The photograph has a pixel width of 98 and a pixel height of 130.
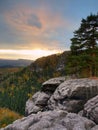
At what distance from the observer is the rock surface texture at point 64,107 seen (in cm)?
2209

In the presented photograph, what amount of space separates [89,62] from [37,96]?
1896 cm

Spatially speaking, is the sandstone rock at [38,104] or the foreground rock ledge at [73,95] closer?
the foreground rock ledge at [73,95]

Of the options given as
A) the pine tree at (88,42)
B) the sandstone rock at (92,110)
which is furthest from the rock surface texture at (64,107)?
the pine tree at (88,42)

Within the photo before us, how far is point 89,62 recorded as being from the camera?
65312mm

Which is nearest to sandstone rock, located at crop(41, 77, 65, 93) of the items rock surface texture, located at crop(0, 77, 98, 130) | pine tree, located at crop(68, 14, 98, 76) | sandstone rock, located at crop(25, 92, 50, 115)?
rock surface texture, located at crop(0, 77, 98, 130)

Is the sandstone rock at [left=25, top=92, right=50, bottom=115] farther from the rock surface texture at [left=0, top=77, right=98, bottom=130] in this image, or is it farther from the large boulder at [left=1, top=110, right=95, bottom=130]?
the large boulder at [left=1, top=110, right=95, bottom=130]

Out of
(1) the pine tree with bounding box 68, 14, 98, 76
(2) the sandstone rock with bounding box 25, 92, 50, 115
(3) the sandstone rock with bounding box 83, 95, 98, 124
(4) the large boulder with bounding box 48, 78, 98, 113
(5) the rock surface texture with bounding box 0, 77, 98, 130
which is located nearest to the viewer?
(5) the rock surface texture with bounding box 0, 77, 98, 130

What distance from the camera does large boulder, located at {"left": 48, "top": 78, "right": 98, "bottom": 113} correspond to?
3870 centimetres

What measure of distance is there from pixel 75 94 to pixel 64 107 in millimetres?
2596

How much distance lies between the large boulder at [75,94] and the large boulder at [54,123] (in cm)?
1504

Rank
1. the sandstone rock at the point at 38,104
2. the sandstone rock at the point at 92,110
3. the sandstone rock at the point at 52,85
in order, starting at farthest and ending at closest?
the sandstone rock at the point at 52,85 < the sandstone rock at the point at 38,104 < the sandstone rock at the point at 92,110

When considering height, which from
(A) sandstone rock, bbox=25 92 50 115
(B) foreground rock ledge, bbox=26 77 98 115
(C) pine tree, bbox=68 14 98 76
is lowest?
(A) sandstone rock, bbox=25 92 50 115

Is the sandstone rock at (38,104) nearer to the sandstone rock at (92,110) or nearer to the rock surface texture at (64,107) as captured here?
the rock surface texture at (64,107)

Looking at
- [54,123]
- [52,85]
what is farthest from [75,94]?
[54,123]
